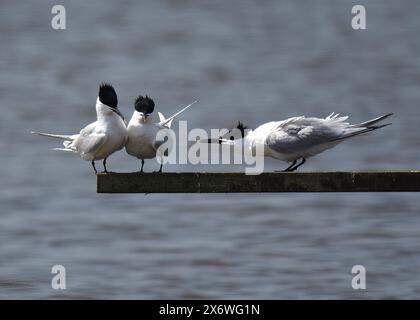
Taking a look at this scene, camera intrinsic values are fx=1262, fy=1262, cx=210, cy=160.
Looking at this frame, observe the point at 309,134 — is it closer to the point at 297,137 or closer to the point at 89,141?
the point at 297,137

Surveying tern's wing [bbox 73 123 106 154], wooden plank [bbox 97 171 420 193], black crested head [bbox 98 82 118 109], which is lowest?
wooden plank [bbox 97 171 420 193]

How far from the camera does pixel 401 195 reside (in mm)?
13570

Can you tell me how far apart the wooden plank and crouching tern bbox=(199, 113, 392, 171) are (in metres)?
0.61

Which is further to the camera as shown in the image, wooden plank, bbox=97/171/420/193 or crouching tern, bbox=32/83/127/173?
crouching tern, bbox=32/83/127/173

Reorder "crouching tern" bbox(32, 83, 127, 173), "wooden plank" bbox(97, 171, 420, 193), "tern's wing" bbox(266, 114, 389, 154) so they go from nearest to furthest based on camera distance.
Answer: "wooden plank" bbox(97, 171, 420, 193), "crouching tern" bbox(32, 83, 127, 173), "tern's wing" bbox(266, 114, 389, 154)

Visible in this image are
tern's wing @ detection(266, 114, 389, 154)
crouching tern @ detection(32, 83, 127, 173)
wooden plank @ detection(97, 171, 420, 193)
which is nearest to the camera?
wooden plank @ detection(97, 171, 420, 193)

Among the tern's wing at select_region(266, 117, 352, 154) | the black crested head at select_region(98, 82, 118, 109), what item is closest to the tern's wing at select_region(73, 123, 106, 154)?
the black crested head at select_region(98, 82, 118, 109)

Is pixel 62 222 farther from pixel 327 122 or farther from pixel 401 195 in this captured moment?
pixel 327 122

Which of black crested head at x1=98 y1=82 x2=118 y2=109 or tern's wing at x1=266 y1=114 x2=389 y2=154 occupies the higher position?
black crested head at x1=98 y1=82 x2=118 y2=109

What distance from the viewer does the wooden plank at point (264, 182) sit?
26.2ft

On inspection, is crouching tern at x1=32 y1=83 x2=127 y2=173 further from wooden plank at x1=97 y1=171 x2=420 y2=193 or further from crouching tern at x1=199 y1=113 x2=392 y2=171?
crouching tern at x1=199 y1=113 x2=392 y2=171

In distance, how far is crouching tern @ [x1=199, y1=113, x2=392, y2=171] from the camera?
28.3ft

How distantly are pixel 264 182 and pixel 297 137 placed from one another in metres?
0.73

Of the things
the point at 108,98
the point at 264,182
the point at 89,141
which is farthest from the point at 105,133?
the point at 264,182
